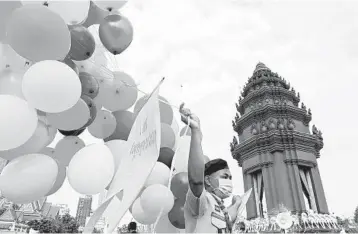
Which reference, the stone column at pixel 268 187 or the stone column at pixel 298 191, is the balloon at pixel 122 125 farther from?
the stone column at pixel 298 191

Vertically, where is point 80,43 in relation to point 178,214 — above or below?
above

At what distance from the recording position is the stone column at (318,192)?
646 inches

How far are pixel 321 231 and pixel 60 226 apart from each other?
64.1ft

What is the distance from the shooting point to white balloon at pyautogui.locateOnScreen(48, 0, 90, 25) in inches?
107

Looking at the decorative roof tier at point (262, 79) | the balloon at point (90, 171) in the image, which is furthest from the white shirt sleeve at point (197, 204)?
the decorative roof tier at point (262, 79)

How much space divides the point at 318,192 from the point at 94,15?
17.2 m

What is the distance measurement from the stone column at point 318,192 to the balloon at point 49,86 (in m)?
17.4

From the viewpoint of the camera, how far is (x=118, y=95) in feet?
11.1

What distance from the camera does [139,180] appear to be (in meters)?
1.94

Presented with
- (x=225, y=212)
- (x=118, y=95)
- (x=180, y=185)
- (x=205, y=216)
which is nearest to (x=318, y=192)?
(x=180, y=185)

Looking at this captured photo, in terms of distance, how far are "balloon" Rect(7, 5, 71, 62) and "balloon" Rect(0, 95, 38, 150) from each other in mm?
420

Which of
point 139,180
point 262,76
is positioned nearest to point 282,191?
point 262,76

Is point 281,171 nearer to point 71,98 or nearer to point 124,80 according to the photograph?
point 124,80

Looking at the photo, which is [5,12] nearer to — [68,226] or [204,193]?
[204,193]
